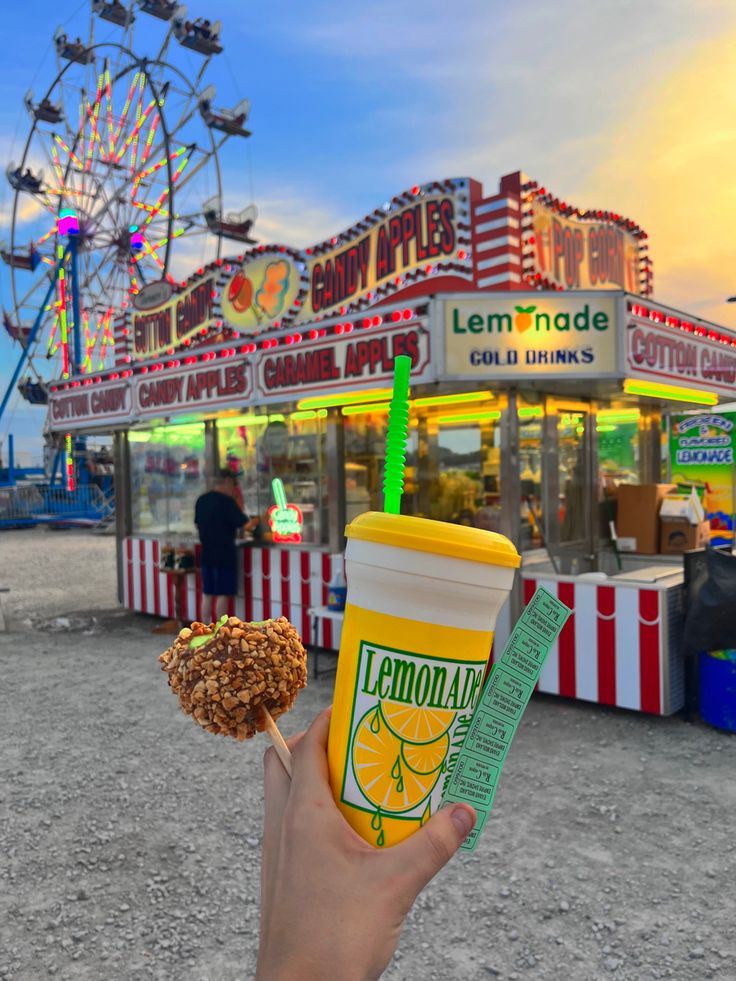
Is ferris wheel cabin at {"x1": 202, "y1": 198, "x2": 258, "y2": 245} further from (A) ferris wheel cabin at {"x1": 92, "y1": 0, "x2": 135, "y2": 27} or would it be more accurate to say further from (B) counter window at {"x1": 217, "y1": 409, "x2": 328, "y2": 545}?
(B) counter window at {"x1": 217, "y1": 409, "x2": 328, "y2": 545}

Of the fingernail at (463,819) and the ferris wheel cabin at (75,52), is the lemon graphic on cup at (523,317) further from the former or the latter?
the ferris wheel cabin at (75,52)

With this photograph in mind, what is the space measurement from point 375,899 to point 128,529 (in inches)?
356

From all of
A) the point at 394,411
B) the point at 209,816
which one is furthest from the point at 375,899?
the point at 209,816

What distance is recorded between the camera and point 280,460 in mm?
7570

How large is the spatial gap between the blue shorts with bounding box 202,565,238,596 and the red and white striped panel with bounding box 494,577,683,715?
122 inches

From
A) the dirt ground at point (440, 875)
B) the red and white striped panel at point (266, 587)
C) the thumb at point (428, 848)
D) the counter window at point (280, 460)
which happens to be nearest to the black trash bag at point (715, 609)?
the dirt ground at point (440, 875)

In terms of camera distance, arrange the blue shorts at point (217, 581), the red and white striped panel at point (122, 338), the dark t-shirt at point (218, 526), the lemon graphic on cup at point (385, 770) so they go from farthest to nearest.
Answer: the red and white striped panel at point (122, 338) → the blue shorts at point (217, 581) → the dark t-shirt at point (218, 526) → the lemon graphic on cup at point (385, 770)

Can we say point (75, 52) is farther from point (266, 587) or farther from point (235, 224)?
point (266, 587)

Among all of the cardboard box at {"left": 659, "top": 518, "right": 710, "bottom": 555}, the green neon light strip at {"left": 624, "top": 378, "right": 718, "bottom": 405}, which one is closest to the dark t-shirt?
the green neon light strip at {"left": 624, "top": 378, "right": 718, "bottom": 405}

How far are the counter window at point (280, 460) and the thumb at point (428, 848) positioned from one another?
6305 millimetres

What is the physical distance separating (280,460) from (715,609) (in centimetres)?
444

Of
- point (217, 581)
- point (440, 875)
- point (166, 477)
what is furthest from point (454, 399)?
point (166, 477)

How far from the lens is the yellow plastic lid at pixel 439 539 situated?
0.84m

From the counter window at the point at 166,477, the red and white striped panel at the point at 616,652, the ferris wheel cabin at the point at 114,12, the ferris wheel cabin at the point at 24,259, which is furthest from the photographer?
the ferris wheel cabin at the point at 24,259
